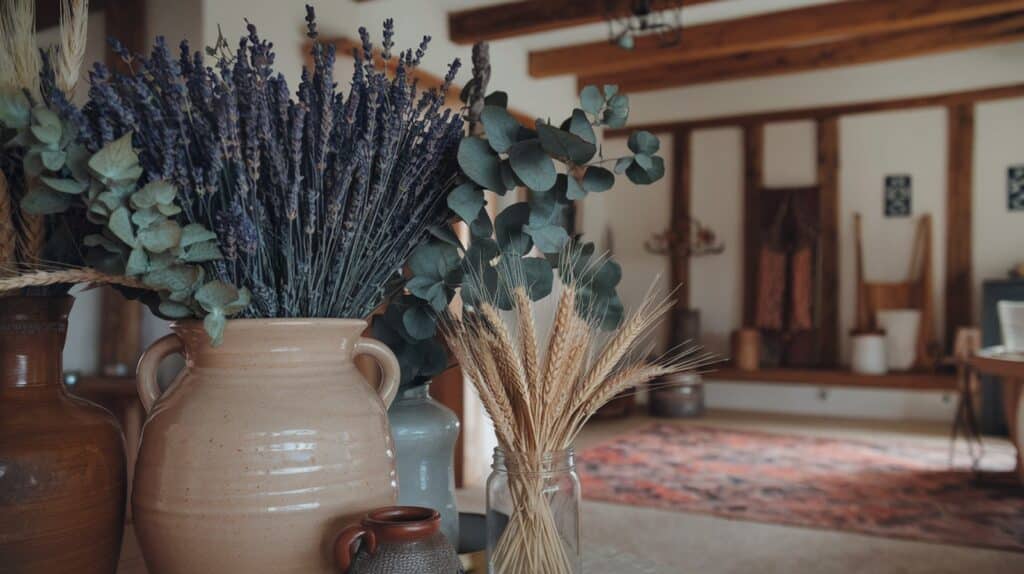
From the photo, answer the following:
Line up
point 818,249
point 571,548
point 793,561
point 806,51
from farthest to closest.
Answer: point 818,249
point 806,51
point 793,561
point 571,548

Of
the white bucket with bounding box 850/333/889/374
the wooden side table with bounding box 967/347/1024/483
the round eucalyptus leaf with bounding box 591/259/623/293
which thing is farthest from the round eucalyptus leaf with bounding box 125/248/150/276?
the white bucket with bounding box 850/333/889/374

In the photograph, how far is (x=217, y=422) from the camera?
→ 0.67 meters

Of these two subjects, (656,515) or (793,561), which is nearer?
(793,561)

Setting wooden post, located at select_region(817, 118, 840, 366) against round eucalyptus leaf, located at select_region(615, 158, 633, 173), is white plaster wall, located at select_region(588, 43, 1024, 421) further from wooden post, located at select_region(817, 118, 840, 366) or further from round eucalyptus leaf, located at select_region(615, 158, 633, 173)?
round eucalyptus leaf, located at select_region(615, 158, 633, 173)

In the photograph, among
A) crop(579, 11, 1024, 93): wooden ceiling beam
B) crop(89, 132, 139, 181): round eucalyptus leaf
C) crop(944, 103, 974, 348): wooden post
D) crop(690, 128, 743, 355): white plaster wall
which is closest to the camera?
crop(89, 132, 139, 181): round eucalyptus leaf

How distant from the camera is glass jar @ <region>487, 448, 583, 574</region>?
28.9 inches

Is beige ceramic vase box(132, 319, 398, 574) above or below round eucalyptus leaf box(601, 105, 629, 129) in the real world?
below

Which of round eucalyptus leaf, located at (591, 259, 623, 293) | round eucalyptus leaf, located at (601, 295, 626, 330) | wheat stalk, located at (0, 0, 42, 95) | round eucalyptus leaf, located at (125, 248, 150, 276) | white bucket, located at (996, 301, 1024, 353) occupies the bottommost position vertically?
white bucket, located at (996, 301, 1024, 353)

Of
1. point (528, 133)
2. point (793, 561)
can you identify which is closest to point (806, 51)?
point (793, 561)

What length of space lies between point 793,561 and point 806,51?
4.97 metres

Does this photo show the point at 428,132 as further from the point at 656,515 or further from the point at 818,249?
the point at 818,249

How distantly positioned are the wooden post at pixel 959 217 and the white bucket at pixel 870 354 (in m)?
0.60

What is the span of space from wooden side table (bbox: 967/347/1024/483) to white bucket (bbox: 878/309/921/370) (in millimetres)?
2681

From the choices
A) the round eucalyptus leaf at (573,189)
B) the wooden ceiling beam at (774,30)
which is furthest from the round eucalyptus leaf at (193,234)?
the wooden ceiling beam at (774,30)
